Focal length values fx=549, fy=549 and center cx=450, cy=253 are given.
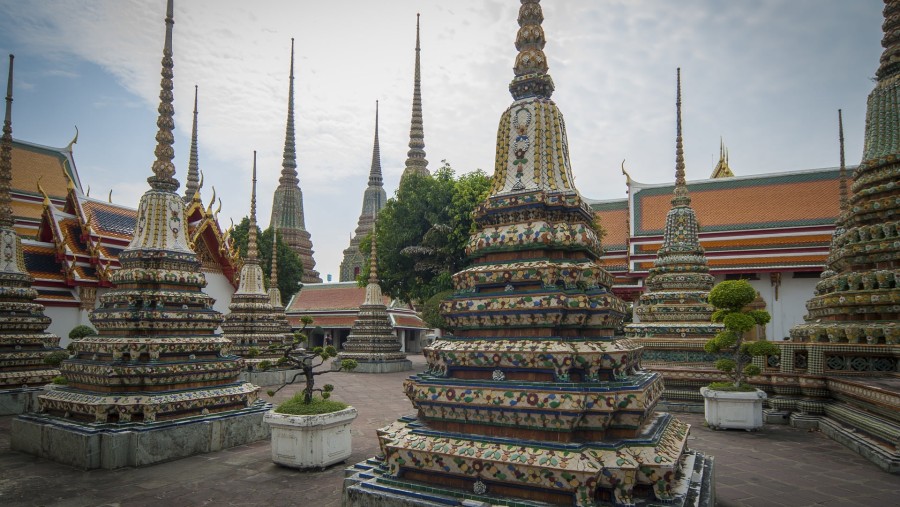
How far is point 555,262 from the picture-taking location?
222 inches

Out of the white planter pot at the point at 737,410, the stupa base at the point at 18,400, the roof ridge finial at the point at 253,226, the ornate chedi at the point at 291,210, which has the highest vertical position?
the ornate chedi at the point at 291,210

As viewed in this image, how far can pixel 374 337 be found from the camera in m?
27.6

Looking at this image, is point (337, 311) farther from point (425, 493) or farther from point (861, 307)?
point (425, 493)

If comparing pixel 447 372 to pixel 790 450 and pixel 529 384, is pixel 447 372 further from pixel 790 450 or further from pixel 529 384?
pixel 790 450

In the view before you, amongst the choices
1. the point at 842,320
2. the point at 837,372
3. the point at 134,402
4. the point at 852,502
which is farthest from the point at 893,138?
the point at 134,402

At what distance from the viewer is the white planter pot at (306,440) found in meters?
7.66

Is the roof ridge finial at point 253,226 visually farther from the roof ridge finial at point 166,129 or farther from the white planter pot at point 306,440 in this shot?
the white planter pot at point 306,440

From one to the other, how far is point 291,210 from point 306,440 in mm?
51788

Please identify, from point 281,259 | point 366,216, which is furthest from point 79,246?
point 366,216

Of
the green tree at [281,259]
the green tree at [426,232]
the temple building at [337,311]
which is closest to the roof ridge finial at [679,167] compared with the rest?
the green tree at [426,232]

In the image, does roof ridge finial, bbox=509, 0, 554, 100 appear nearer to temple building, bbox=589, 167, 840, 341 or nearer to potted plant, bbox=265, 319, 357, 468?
potted plant, bbox=265, 319, 357, 468

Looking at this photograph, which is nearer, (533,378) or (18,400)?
(533,378)

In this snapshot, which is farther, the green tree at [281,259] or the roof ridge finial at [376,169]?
the roof ridge finial at [376,169]

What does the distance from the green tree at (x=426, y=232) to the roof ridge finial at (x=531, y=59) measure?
18.3 metres
